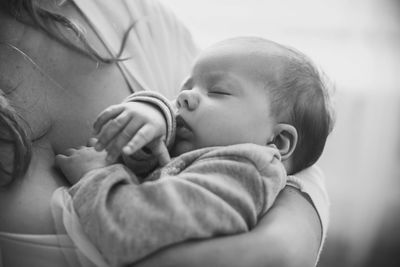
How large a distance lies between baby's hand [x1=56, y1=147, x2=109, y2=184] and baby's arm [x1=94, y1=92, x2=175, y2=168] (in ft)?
0.22

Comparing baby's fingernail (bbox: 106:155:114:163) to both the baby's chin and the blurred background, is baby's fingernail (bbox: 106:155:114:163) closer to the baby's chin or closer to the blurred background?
the baby's chin

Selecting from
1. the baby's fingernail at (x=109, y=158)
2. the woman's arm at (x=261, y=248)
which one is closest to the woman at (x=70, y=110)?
the woman's arm at (x=261, y=248)

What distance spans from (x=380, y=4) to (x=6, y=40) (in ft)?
5.22

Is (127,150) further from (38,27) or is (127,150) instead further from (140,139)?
(38,27)

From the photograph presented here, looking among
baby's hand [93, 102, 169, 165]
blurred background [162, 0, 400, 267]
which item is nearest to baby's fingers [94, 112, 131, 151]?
baby's hand [93, 102, 169, 165]

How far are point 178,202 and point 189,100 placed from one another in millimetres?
227

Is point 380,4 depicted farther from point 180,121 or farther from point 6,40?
point 6,40

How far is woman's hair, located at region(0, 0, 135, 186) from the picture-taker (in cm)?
70

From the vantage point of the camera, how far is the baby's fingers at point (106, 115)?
0.68 meters

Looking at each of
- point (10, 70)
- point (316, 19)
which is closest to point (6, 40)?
point (10, 70)

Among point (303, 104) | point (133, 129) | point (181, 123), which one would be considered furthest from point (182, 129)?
point (303, 104)

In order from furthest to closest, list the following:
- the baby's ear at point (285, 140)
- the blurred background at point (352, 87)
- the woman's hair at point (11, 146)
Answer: the blurred background at point (352, 87), the baby's ear at point (285, 140), the woman's hair at point (11, 146)

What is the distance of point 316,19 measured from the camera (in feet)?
6.08

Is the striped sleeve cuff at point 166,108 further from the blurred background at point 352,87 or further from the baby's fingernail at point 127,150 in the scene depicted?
the blurred background at point 352,87
